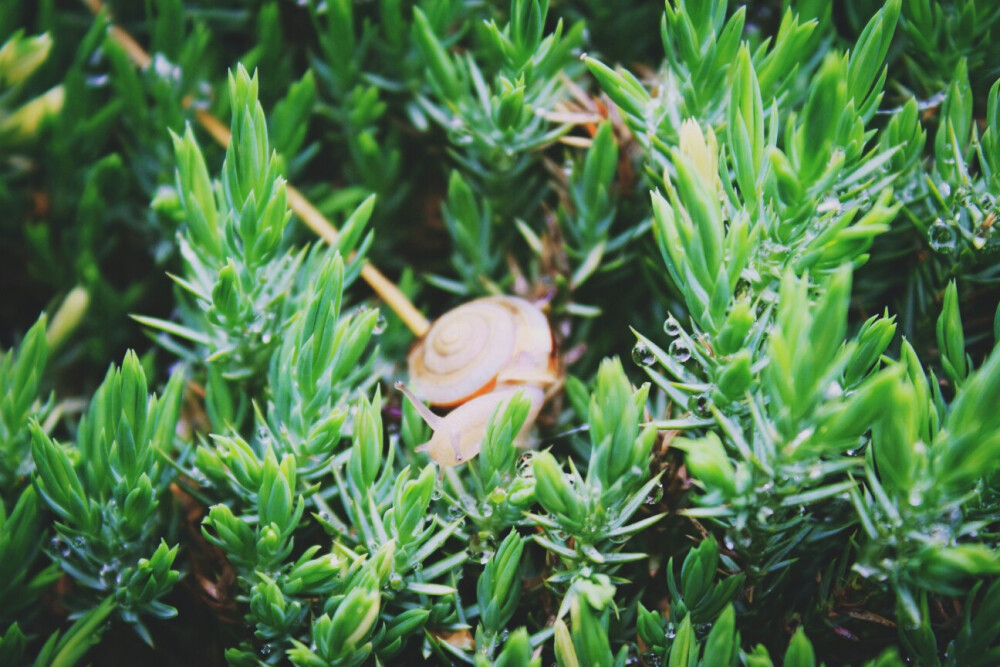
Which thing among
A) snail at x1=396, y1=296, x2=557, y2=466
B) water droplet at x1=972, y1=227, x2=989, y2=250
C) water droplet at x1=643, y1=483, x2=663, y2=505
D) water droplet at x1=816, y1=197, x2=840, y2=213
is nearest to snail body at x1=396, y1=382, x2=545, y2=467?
snail at x1=396, y1=296, x2=557, y2=466

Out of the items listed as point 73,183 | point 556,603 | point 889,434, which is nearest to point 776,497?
point 889,434

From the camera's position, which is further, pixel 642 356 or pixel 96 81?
pixel 96 81

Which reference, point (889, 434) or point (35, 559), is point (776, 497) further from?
point (35, 559)

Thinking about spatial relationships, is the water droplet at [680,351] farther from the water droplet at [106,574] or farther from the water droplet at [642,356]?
the water droplet at [106,574]

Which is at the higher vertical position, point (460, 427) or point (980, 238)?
point (460, 427)

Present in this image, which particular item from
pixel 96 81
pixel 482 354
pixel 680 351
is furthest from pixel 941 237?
pixel 96 81

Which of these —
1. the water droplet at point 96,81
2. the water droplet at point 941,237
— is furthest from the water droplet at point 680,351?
the water droplet at point 96,81

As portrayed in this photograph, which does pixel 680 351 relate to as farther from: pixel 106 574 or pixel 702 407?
pixel 106 574

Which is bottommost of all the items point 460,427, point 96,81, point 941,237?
point 941,237
